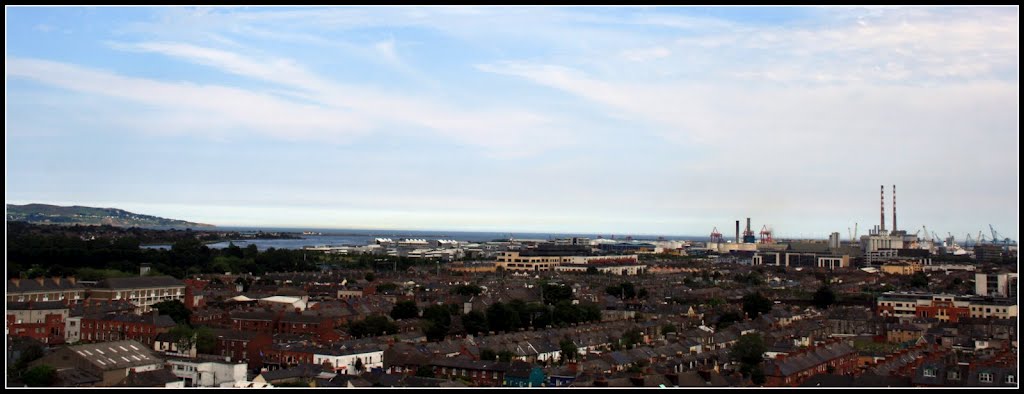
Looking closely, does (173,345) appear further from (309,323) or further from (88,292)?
(88,292)

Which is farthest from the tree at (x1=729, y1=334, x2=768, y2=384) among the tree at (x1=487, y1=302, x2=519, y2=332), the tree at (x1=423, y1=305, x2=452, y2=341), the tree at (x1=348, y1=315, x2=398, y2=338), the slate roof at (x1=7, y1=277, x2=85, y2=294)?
the slate roof at (x1=7, y1=277, x2=85, y2=294)

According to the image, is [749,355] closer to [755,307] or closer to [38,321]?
[755,307]

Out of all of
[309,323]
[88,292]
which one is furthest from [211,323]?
[88,292]

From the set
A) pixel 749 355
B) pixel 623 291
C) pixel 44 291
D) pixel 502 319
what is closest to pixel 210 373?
pixel 749 355

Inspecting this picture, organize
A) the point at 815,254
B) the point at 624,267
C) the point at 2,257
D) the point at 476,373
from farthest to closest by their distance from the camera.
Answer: the point at 815,254 → the point at 624,267 → the point at 476,373 → the point at 2,257

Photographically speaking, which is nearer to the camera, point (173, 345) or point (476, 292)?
point (173, 345)

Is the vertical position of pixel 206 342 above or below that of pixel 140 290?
below
